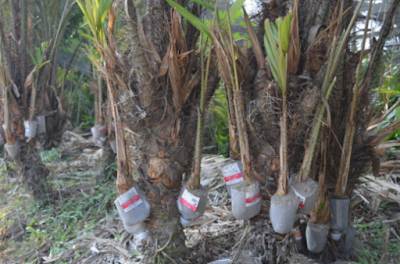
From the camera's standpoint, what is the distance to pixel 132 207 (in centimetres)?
131

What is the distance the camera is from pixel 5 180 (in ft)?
9.42

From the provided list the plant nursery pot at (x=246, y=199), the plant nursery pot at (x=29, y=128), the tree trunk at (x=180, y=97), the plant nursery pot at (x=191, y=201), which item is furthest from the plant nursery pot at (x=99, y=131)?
the plant nursery pot at (x=246, y=199)

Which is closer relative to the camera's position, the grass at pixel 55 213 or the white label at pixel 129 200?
the white label at pixel 129 200

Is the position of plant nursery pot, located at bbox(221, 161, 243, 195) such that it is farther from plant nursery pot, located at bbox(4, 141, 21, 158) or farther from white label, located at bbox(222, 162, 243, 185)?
plant nursery pot, located at bbox(4, 141, 21, 158)

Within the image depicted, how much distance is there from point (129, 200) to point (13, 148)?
1.44 metres

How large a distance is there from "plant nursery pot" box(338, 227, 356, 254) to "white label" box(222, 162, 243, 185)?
A: 0.63 metres

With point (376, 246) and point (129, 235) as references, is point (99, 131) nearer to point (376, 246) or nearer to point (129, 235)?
point (129, 235)

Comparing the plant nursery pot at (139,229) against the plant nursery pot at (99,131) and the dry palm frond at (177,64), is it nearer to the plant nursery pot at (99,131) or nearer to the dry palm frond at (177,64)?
the dry palm frond at (177,64)

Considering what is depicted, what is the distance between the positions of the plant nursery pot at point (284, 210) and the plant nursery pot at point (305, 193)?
0.14 ft

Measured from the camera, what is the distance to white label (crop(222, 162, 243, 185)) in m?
1.34

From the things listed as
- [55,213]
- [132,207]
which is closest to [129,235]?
[132,207]

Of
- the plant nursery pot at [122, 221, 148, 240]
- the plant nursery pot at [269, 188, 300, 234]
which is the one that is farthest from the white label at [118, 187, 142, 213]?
the plant nursery pot at [269, 188, 300, 234]

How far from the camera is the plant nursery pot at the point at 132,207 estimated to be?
129 centimetres

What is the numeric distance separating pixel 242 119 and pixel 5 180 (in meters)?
2.55
